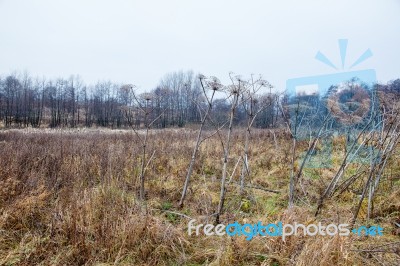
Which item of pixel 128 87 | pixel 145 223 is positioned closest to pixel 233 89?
pixel 128 87

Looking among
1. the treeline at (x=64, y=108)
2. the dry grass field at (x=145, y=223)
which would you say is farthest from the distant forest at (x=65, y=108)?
the dry grass field at (x=145, y=223)

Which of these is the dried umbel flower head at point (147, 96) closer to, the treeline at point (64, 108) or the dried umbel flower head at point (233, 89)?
the dried umbel flower head at point (233, 89)

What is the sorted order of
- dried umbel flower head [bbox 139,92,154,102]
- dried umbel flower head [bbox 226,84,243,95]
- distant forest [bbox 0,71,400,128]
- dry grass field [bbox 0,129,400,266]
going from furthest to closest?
distant forest [bbox 0,71,400,128] < dried umbel flower head [bbox 139,92,154,102] < dried umbel flower head [bbox 226,84,243,95] < dry grass field [bbox 0,129,400,266]

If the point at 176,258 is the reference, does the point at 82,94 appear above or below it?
above

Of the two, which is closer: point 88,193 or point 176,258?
point 176,258

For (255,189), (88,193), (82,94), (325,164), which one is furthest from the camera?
(82,94)

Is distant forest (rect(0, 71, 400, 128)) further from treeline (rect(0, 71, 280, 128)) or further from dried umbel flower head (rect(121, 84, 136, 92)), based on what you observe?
dried umbel flower head (rect(121, 84, 136, 92))

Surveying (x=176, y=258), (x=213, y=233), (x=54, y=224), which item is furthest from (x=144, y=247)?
(x=54, y=224)

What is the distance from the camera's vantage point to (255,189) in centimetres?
473

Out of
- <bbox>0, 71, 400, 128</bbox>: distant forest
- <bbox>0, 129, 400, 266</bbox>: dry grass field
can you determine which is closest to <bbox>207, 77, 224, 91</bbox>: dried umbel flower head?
<bbox>0, 129, 400, 266</bbox>: dry grass field

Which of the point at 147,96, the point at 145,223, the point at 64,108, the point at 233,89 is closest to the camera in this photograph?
the point at 145,223

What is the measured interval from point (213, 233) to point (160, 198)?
61.9 inches

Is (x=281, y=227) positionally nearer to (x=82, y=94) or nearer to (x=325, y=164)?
(x=325, y=164)

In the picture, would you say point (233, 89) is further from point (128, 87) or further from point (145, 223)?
point (145, 223)
